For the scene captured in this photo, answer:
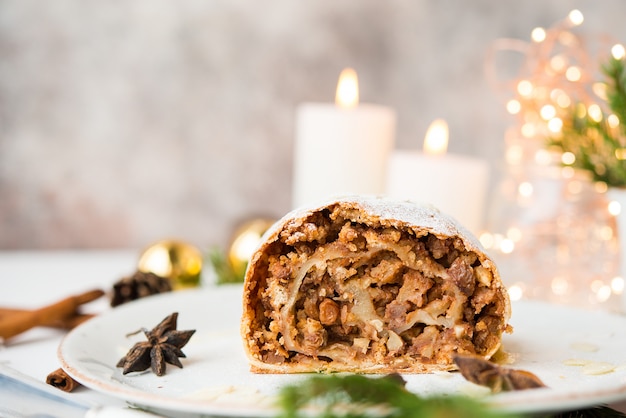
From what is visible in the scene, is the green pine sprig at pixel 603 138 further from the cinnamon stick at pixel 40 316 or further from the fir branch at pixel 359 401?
the cinnamon stick at pixel 40 316

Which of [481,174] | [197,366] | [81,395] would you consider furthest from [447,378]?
[481,174]

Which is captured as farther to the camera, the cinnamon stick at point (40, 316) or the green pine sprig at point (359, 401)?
the cinnamon stick at point (40, 316)

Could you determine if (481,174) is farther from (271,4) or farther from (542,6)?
(271,4)

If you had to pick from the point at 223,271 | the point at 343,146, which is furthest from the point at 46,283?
the point at 343,146

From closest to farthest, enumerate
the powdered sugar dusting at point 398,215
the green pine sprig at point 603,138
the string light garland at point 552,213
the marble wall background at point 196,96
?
the powdered sugar dusting at point 398,215, the green pine sprig at point 603,138, the string light garland at point 552,213, the marble wall background at point 196,96

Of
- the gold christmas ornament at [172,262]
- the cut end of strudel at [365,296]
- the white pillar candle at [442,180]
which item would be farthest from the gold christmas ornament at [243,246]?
the cut end of strudel at [365,296]

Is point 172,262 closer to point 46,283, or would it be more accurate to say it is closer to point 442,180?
point 46,283

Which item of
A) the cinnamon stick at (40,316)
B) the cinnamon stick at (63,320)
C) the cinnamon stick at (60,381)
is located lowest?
the cinnamon stick at (63,320)
